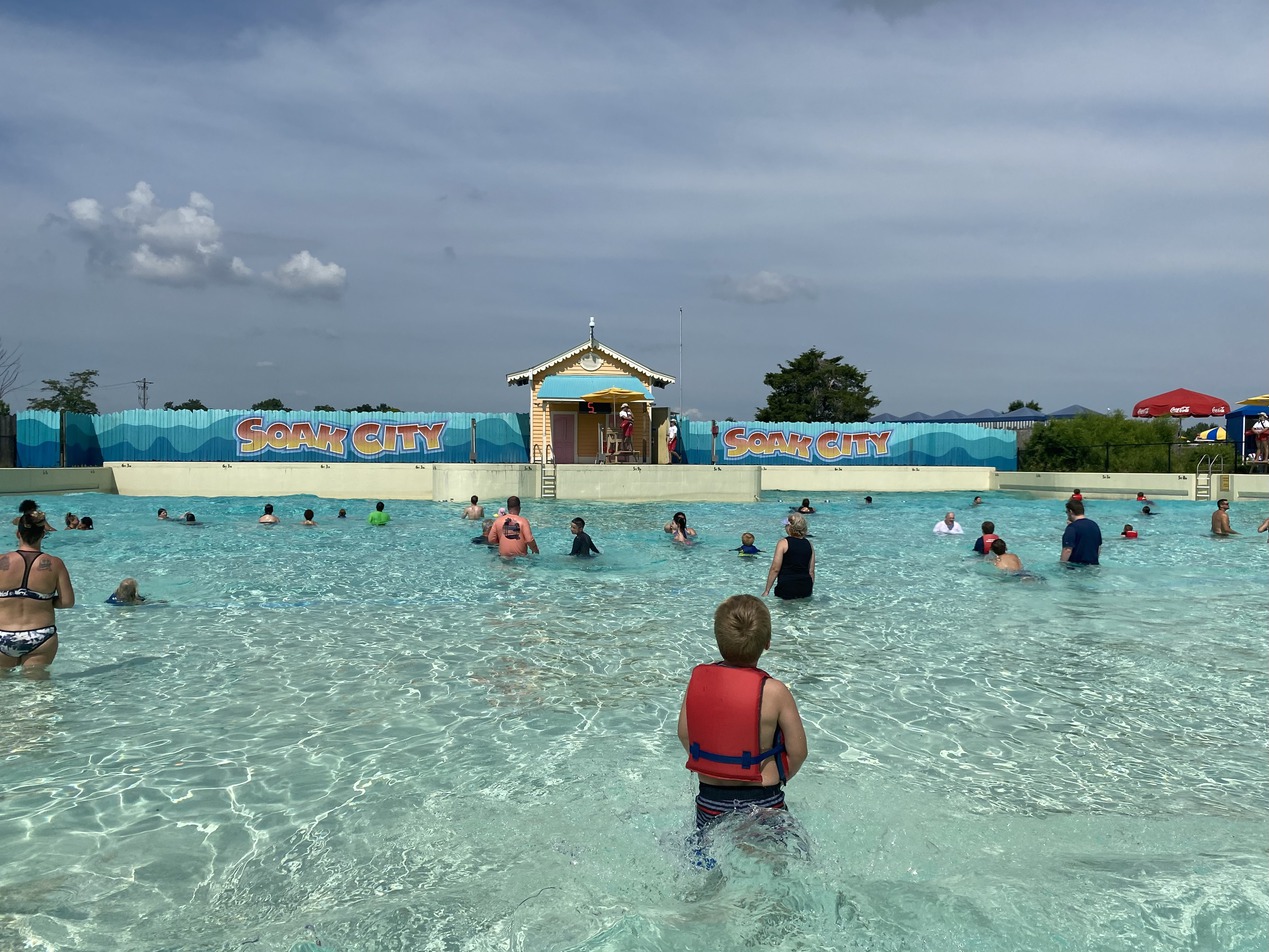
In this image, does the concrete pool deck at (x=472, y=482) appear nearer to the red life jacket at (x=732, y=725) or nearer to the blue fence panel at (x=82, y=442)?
the blue fence panel at (x=82, y=442)

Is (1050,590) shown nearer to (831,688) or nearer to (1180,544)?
(831,688)

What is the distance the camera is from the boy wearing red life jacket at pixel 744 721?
3.70 metres

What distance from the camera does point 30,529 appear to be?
7152mm

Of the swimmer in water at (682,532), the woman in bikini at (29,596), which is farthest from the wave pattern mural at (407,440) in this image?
the woman in bikini at (29,596)

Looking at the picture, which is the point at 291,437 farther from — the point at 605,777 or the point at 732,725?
the point at 732,725

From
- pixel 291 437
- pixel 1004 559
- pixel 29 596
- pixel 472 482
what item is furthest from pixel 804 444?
pixel 29 596

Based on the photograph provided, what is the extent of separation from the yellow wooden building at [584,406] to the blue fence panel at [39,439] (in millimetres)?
16141

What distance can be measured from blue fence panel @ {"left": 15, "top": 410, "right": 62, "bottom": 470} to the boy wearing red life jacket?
35.0 meters

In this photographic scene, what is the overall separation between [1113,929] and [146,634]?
967 cm

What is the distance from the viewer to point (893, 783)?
19.1ft

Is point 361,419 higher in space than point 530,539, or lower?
higher

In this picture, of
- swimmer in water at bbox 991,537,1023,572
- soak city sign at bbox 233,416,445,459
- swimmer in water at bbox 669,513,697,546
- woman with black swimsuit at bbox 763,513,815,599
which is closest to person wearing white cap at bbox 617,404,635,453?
soak city sign at bbox 233,416,445,459

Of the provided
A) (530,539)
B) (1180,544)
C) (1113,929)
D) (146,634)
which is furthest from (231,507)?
(1113,929)

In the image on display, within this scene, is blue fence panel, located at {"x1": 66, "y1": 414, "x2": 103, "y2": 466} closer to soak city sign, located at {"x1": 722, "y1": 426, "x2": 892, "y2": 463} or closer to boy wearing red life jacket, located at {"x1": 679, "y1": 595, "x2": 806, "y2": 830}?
soak city sign, located at {"x1": 722, "y1": 426, "x2": 892, "y2": 463}
